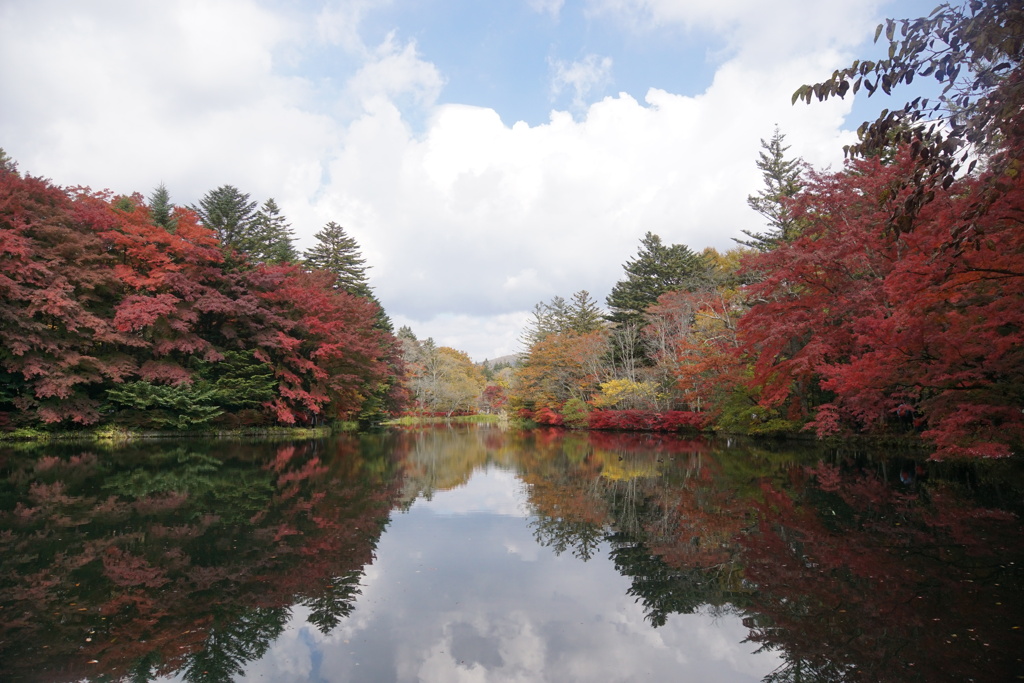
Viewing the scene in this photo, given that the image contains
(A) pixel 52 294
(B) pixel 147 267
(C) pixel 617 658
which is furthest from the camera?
(B) pixel 147 267

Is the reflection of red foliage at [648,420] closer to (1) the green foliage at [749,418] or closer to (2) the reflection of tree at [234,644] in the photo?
(1) the green foliage at [749,418]

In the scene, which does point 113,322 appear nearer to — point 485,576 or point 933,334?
point 485,576

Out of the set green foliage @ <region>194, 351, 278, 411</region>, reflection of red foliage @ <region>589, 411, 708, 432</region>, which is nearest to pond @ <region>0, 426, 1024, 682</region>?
green foliage @ <region>194, 351, 278, 411</region>

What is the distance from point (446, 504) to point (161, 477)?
5.74 m

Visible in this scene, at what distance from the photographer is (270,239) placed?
38844mm

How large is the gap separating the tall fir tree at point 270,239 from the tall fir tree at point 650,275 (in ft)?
72.9

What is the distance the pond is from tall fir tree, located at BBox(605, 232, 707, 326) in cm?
2942

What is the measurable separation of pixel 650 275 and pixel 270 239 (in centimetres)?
2647

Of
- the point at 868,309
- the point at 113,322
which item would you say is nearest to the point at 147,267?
the point at 113,322

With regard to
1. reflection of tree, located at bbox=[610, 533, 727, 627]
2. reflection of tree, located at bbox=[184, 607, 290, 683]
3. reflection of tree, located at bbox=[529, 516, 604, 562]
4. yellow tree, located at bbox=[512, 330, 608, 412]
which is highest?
yellow tree, located at bbox=[512, 330, 608, 412]

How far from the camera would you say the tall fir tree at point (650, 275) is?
3884 centimetres

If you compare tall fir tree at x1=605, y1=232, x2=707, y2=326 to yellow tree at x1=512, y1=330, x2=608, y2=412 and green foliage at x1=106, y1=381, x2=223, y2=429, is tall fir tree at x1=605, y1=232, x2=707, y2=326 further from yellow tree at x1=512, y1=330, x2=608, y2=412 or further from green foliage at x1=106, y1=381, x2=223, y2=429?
green foliage at x1=106, y1=381, x2=223, y2=429

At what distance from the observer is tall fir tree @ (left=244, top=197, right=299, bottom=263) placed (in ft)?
109

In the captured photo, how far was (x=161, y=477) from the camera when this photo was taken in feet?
34.8
